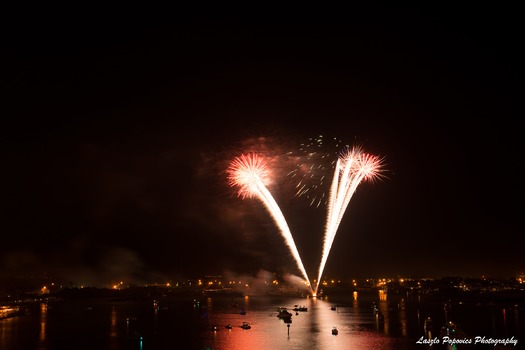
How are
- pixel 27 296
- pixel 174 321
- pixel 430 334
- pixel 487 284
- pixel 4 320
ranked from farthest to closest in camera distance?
1. pixel 487 284
2. pixel 27 296
3. pixel 4 320
4. pixel 174 321
5. pixel 430 334

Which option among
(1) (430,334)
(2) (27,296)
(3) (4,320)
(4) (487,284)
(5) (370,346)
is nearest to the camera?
(5) (370,346)

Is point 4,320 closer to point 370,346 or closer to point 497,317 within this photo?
point 370,346

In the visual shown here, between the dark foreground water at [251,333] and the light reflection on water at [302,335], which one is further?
the dark foreground water at [251,333]

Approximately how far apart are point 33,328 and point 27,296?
306 feet

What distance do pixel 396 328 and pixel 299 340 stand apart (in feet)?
44.6

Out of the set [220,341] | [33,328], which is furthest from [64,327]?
[220,341]

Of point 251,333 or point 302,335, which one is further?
point 251,333

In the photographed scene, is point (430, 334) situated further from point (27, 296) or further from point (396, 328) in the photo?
point (27, 296)

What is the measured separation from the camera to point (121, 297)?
150125 millimetres

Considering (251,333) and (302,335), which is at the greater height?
(251,333)

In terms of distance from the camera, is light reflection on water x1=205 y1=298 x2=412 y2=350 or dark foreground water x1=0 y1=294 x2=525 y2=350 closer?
light reflection on water x1=205 y1=298 x2=412 y2=350

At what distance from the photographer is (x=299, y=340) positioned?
150ft

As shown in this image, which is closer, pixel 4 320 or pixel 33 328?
pixel 33 328

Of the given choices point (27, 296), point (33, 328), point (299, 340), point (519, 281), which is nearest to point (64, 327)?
point (33, 328)
